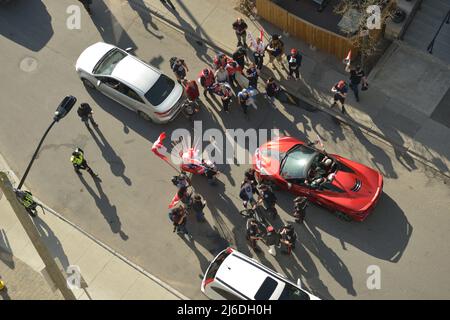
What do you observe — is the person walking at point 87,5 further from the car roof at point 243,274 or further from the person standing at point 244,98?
the car roof at point 243,274

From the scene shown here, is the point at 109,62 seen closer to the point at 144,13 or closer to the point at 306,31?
the point at 144,13

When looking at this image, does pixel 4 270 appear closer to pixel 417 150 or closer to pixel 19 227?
pixel 19 227

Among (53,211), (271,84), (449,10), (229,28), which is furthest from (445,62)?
(53,211)

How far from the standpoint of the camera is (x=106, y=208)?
1844 centimetres

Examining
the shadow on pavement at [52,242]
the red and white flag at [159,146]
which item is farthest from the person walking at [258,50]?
the shadow on pavement at [52,242]

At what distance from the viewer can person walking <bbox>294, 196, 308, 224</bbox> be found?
54.5 feet

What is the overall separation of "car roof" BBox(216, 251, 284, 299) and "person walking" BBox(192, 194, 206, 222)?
1949 mm

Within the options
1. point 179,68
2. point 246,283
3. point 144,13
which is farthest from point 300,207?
point 144,13

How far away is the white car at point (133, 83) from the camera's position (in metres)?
19.1

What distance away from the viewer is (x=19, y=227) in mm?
18297

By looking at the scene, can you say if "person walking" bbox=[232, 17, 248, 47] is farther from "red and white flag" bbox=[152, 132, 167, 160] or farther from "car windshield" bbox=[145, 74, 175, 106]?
"red and white flag" bbox=[152, 132, 167, 160]

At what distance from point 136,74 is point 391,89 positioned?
8.70 meters

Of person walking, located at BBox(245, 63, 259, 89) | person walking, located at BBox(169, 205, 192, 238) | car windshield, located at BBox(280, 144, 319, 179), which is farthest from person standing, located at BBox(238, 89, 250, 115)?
person walking, located at BBox(169, 205, 192, 238)

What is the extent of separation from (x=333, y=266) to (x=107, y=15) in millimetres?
12997
